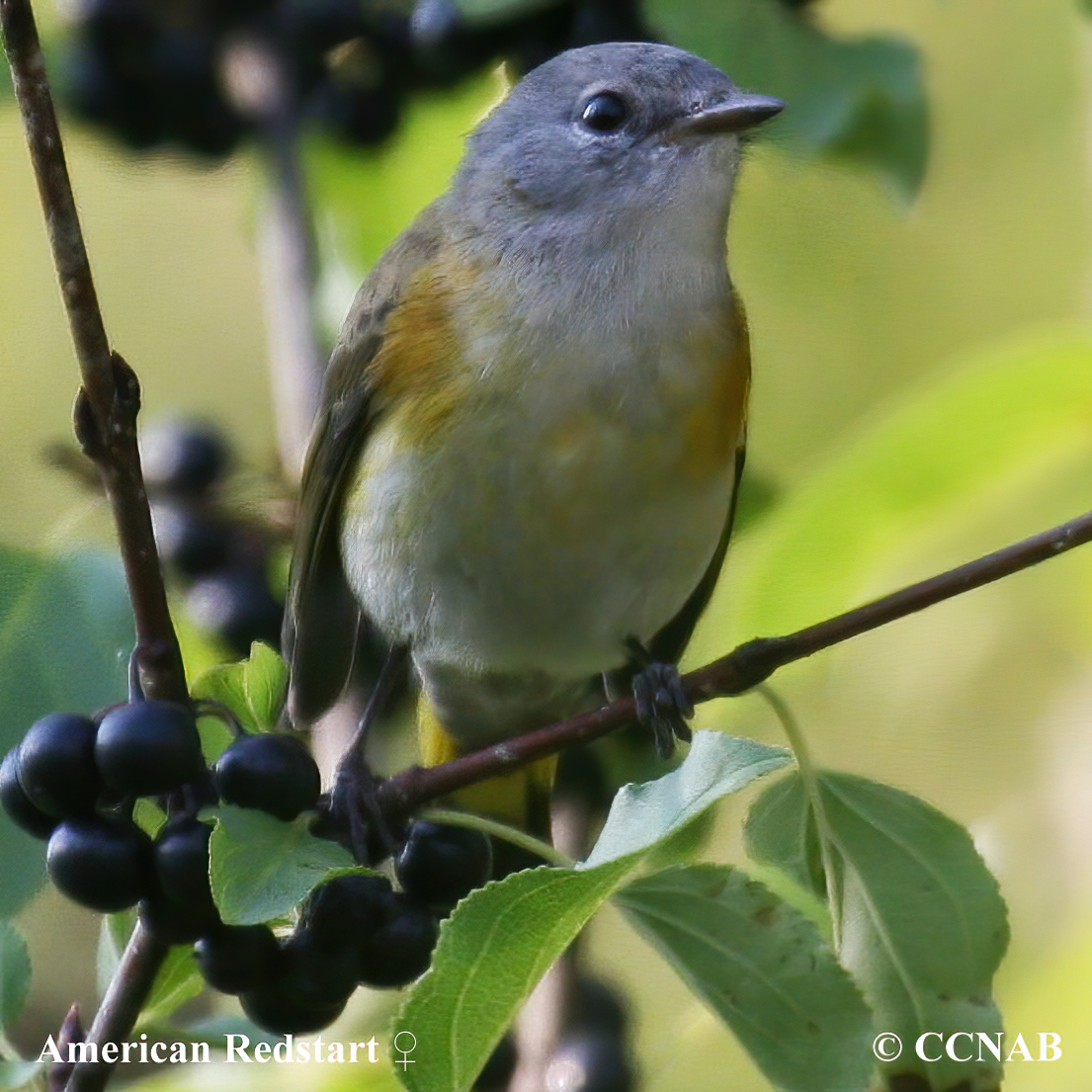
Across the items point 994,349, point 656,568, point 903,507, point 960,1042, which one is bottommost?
point 960,1042

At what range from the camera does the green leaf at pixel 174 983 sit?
4.54ft

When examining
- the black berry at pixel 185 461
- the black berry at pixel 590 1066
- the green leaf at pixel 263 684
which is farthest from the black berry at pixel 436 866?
the black berry at pixel 185 461

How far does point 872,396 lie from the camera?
2645 mm

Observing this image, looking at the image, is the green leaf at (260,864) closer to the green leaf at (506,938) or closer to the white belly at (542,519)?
the green leaf at (506,938)

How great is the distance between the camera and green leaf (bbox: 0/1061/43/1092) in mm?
1279

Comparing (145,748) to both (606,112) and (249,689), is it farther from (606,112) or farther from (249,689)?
A: (606,112)

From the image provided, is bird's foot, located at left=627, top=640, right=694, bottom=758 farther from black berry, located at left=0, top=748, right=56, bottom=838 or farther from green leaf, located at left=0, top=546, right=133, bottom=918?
black berry, located at left=0, top=748, right=56, bottom=838

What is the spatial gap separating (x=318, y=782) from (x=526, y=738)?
19 cm

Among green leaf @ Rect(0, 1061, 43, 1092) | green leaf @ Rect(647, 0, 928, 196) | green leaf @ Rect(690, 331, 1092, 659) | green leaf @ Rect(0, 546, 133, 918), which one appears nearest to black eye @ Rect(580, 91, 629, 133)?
green leaf @ Rect(647, 0, 928, 196)

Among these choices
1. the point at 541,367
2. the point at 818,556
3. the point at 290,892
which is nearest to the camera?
the point at 290,892

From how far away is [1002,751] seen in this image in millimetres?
2342

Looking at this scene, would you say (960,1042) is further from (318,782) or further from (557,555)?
(557,555)

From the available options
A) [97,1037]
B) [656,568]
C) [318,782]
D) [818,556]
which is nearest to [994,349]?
[818,556]
